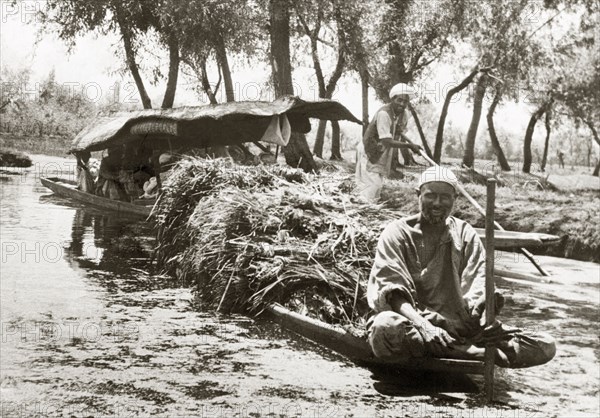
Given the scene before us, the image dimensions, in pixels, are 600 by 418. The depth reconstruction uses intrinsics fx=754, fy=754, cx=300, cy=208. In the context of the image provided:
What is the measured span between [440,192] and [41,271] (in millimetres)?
5901

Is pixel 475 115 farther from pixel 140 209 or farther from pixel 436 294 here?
pixel 436 294

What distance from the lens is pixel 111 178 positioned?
17.0 meters

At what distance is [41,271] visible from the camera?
361 inches

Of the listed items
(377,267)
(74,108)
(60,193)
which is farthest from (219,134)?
(74,108)

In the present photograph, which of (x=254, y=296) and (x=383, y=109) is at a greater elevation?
(x=383, y=109)

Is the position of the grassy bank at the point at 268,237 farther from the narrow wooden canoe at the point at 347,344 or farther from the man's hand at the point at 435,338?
the man's hand at the point at 435,338

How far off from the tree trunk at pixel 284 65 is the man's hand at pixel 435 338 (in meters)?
12.4

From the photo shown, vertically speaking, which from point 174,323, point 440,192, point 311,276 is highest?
point 440,192

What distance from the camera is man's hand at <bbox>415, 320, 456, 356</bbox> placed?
15.2 ft

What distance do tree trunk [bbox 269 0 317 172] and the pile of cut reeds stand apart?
8.21 meters

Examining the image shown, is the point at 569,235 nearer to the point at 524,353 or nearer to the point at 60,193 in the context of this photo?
the point at 524,353

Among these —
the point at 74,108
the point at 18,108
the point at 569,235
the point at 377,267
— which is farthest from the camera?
the point at 74,108

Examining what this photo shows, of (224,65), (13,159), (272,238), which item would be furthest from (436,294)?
(13,159)

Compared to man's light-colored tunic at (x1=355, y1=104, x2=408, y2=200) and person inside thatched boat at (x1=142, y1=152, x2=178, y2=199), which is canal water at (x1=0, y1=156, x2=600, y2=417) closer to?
man's light-colored tunic at (x1=355, y1=104, x2=408, y2=200)
